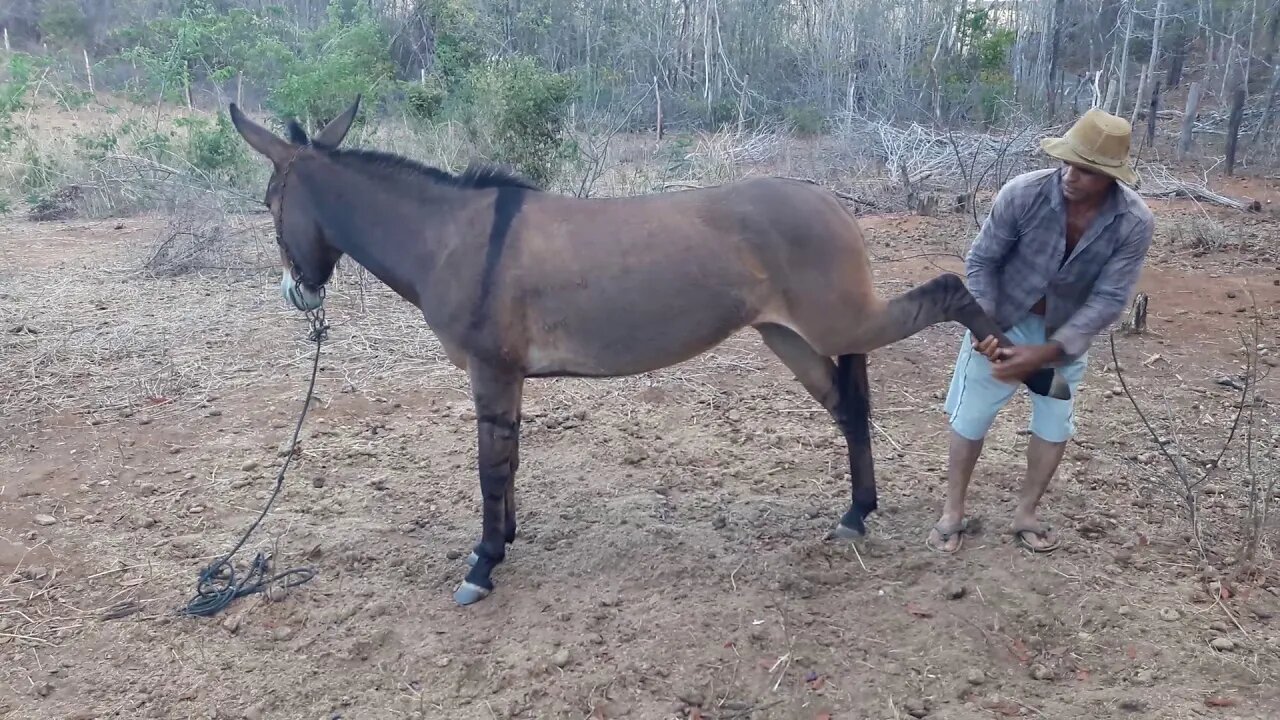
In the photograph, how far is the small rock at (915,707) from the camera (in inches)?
122

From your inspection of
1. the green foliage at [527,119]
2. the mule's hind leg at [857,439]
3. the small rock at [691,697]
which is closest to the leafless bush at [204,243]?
the green foliage at [527,119]

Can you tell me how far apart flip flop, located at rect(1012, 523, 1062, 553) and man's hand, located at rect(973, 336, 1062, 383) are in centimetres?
84

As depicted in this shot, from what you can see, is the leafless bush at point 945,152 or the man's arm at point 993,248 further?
the leafless bush at point 945,152

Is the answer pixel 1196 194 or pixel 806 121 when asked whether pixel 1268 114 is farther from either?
pixel 806 121

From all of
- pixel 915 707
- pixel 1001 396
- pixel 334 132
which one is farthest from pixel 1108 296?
pixel 334 132

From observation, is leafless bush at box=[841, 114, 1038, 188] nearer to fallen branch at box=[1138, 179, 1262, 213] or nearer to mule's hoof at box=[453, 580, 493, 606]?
fallen branch at box=[1138, 179, 1262, 213]

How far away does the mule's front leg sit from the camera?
3.80 m

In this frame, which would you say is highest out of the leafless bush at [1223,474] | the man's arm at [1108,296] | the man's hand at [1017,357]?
the man's arm at [1108,296]

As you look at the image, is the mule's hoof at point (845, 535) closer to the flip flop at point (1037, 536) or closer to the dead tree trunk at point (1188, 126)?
the flip flop at point (1037, 536)

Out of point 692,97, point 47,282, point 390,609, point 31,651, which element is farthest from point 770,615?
point 692,97

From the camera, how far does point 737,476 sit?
16.1 feet

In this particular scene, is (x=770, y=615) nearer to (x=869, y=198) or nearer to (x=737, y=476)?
(x=737, y=476)

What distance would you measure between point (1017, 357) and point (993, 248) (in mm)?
489

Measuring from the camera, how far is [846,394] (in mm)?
4141
